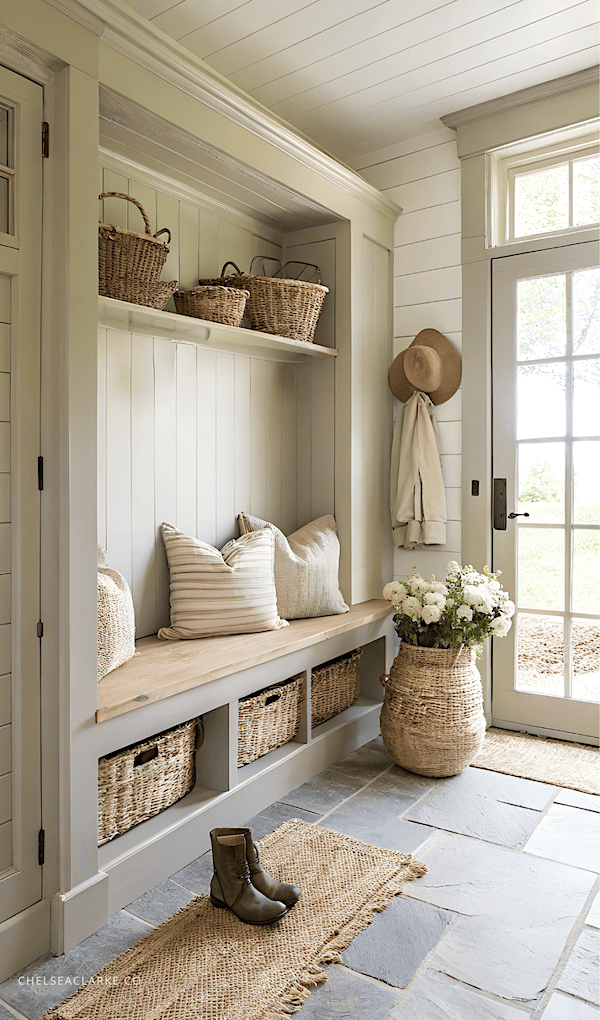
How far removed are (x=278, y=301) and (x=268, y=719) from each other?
162cm

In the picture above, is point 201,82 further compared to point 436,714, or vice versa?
point 436,714

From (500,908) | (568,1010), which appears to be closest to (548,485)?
(500,908)

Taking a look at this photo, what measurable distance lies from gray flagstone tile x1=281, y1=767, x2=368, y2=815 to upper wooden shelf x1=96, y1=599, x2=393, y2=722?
20.4 inches

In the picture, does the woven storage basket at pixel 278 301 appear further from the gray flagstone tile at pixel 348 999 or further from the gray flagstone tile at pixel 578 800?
the gray flagstone tile at pixel 348 999

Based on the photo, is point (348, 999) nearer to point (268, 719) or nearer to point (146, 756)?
point (146, 756)

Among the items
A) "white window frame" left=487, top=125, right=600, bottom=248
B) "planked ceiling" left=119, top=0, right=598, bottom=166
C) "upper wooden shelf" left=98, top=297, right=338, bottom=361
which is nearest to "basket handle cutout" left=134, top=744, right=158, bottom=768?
"upper wooden shelf" left=98, top=297, right=338, bottom=361

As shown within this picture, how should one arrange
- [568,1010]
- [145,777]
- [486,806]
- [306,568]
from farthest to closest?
[306,568] < [486,806] < [145,777] < [568,1010]

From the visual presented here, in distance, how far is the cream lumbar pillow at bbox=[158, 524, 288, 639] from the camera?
97.3 inches

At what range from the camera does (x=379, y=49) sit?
2.57m

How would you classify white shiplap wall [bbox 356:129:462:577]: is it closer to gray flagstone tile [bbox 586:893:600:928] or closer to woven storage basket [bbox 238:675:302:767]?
woven storage basket [bbox 238:675:302:767]

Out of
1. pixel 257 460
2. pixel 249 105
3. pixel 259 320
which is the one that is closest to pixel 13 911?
pixel 257 460

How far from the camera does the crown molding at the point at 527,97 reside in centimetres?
278

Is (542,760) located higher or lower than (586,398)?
lower

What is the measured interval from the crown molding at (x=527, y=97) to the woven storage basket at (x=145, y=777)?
2.76 metres
